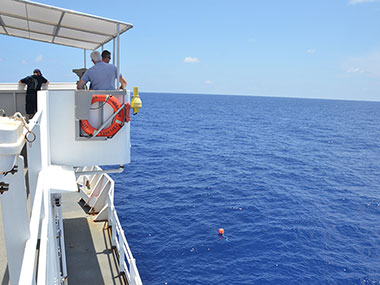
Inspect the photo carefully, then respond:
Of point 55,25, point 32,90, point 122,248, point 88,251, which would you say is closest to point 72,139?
point 32,90

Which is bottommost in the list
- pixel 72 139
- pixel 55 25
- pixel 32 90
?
pixel 72 139

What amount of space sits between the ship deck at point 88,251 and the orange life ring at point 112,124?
13.4 feet

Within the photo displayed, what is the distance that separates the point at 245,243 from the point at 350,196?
13103mm

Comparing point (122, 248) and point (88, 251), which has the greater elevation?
point (122, 248)

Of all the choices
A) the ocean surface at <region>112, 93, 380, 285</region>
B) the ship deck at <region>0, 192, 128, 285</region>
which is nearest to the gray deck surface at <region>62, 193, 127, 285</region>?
the ship deck at <region>0, 192, 128, 285</region>

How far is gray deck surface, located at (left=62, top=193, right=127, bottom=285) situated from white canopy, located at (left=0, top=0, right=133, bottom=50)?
19.9 feet

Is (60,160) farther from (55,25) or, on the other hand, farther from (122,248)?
(55,25)

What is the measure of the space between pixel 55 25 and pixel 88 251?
6.50m

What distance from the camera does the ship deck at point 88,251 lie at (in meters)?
8.60

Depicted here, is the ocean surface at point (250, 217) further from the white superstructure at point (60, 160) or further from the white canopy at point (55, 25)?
the white canopy at point (55, 25)

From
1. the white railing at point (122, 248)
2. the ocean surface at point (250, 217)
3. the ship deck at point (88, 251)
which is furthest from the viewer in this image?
the ocean surface at point (250, 217)

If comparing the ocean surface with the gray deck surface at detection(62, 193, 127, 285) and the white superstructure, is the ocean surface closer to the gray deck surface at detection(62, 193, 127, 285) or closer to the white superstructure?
the gray deck surface at detection(62, 193, 127, 285)

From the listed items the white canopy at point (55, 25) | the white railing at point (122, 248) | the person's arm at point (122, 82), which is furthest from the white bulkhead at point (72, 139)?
the white railing at point (122, 248)

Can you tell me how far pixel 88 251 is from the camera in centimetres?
966
